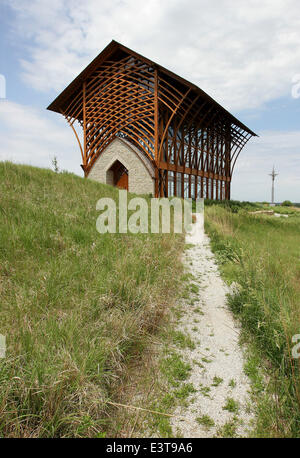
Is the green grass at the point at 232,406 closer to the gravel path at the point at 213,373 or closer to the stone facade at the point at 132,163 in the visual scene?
the gravel path at the point at 213,373

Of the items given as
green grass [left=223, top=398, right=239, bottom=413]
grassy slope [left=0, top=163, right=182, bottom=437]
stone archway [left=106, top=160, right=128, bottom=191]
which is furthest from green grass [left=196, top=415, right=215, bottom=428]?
stone archway [left=106, top=160, right=128, bottom=191]

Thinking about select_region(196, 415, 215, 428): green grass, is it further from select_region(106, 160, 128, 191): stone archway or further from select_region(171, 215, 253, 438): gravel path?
select_region(106, 160, 128, 191): stone archway

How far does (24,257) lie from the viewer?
385 centimetres

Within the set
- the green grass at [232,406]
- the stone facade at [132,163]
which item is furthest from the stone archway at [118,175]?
the green grass at [232,406]

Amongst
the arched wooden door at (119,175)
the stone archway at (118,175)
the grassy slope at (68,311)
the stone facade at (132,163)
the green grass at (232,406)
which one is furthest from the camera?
the arched wooden door at (119,175)

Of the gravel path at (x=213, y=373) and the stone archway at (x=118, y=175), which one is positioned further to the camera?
the stone archway at (x=118, y=175)

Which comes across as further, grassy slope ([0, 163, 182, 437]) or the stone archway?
the stone archway

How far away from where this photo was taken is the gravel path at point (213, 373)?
190 centimetres

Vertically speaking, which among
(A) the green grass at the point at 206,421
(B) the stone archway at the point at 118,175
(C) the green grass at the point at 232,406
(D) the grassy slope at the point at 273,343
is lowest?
(A) the green grass at the point at 206,421

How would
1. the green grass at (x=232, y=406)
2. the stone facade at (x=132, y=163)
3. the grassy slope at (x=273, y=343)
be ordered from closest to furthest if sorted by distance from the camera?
the grassy slope at (x=273, y=343)
the green grass at (x=232, y=406)
the stone facade at (x=132, y=163)

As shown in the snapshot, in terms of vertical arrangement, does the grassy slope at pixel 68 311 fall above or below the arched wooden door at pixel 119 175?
below

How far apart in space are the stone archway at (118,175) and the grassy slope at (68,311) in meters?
14.3

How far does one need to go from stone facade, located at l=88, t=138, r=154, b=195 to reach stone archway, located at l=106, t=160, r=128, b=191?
0.44 metres

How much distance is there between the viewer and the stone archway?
779 inches
